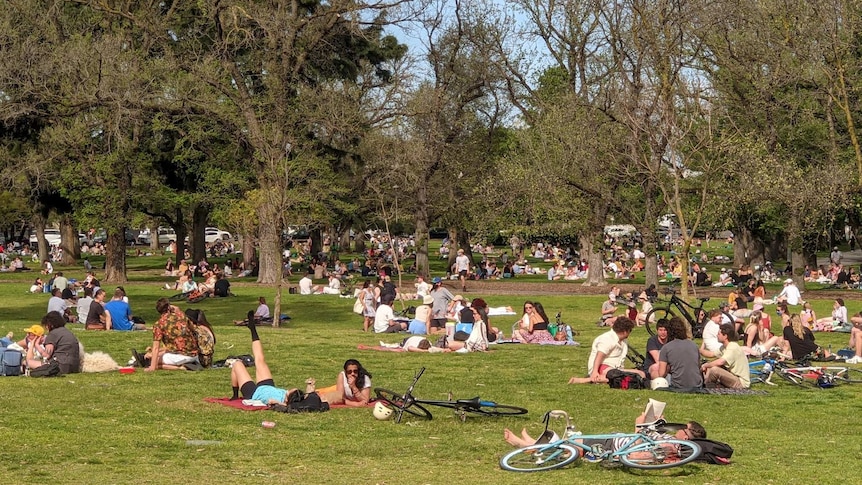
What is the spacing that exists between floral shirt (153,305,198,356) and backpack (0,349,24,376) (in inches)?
82.1

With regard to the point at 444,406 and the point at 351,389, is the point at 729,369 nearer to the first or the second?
the point at 444,406

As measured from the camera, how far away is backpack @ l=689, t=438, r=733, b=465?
1084 centimetres

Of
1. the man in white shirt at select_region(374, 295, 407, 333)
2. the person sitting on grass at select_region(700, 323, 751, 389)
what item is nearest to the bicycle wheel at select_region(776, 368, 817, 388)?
the person sitting on grass at select_region(700, 323, 751, 389)

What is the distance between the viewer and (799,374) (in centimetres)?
1780

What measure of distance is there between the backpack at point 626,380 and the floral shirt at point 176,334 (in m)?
6.68

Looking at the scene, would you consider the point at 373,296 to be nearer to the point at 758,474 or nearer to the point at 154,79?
the point at 154,79

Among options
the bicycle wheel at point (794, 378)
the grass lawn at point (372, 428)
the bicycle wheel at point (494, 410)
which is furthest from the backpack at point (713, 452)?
the bicycle wheel at point (794, 378)

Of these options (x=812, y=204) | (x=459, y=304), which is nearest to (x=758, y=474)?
(x=459, y=304)

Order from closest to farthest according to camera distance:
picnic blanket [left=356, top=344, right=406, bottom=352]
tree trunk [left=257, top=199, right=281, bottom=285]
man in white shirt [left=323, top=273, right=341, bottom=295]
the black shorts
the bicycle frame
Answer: the bicycle frame < the black shorts < picnic blanket [left=356, top=344, right=406, bottom=352] < tree trunk [left=257, top=199, right=281, bottom=285] < man in white shirt [left=323, top=273, right=341, bottom=295]

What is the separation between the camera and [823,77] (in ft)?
130

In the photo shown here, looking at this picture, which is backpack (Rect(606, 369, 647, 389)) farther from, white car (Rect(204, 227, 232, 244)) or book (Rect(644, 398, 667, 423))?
white car (Rect(204, 227, 232, 244))

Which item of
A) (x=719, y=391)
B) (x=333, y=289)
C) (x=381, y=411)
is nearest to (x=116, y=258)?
(x=333, y=289)

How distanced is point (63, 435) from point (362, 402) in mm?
3869

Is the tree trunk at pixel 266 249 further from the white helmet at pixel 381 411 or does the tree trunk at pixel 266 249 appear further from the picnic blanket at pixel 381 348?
the white helmet at pixel 381 411
